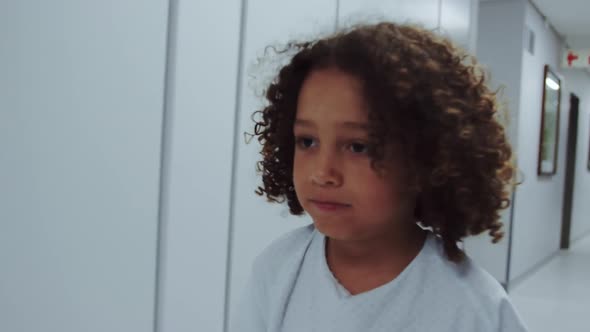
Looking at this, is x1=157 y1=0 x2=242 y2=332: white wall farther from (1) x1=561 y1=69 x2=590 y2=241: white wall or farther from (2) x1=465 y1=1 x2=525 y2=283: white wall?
(1) x1=561 y1=69 x2=590 y2=241: white wall

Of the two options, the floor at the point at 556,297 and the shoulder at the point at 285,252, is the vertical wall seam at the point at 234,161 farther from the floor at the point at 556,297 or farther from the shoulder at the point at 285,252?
the floor at the point at 556,297

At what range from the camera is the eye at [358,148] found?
678 mm

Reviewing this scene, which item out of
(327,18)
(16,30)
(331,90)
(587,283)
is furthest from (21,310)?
(587,283)

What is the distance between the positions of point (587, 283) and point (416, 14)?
157 inches

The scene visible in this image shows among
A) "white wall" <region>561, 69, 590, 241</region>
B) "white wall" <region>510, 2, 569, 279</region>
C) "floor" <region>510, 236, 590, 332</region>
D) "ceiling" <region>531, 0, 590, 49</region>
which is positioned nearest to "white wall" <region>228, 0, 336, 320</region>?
"floor" <region>510, 236, 590, 332</region>

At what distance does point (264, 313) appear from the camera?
812 millimetres

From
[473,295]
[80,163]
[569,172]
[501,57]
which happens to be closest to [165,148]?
[80,163]

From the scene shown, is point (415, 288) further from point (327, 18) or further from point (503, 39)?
point (503, 39)

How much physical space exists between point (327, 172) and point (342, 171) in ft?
0.07

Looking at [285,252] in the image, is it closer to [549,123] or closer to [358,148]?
[358,148]

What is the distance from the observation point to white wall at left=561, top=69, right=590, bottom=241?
8250 mm

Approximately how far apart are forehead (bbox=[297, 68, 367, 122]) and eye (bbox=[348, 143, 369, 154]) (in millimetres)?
32

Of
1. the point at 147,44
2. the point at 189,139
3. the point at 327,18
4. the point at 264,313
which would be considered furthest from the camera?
the point at 327,18

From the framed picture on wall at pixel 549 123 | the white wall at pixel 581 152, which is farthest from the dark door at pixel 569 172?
the framed picture on wall at pixel 549 123
